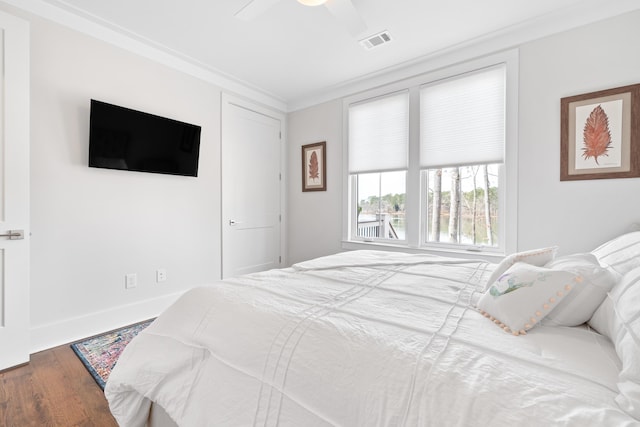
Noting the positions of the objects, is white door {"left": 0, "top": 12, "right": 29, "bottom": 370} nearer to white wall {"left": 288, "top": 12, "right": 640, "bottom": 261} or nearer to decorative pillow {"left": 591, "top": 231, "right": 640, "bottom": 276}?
decorative pillow {"left": 591, "top": 231, "right": 640, "bottom": 276}

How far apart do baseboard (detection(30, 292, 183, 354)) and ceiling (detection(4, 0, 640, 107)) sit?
8.06 ft

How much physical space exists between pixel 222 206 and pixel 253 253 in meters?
0.80

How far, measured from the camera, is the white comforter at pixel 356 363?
63 centimetres

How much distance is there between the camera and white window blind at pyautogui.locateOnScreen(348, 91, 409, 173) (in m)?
3.28

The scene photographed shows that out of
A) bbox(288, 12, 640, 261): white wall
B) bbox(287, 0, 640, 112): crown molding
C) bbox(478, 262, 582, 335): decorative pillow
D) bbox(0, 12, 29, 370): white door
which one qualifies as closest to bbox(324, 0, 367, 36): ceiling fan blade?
bbox(287, 0, 640, 112): crown molding

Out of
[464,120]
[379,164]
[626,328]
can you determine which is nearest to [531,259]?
[626,328]

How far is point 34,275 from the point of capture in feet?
7.16

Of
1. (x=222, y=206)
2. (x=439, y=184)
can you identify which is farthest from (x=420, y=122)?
(x=222, y=206)

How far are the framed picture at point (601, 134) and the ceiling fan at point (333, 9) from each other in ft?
6.02

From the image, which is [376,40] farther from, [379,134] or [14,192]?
[14,192]

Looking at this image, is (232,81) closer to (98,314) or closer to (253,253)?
(253,253)

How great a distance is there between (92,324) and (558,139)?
426 cm

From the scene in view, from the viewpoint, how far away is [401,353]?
0.78 meters

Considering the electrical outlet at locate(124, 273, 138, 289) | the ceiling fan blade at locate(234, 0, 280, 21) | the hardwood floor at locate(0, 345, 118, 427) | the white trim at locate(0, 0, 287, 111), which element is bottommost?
the hardwood floor at locate(0, 345, 118, 427)
